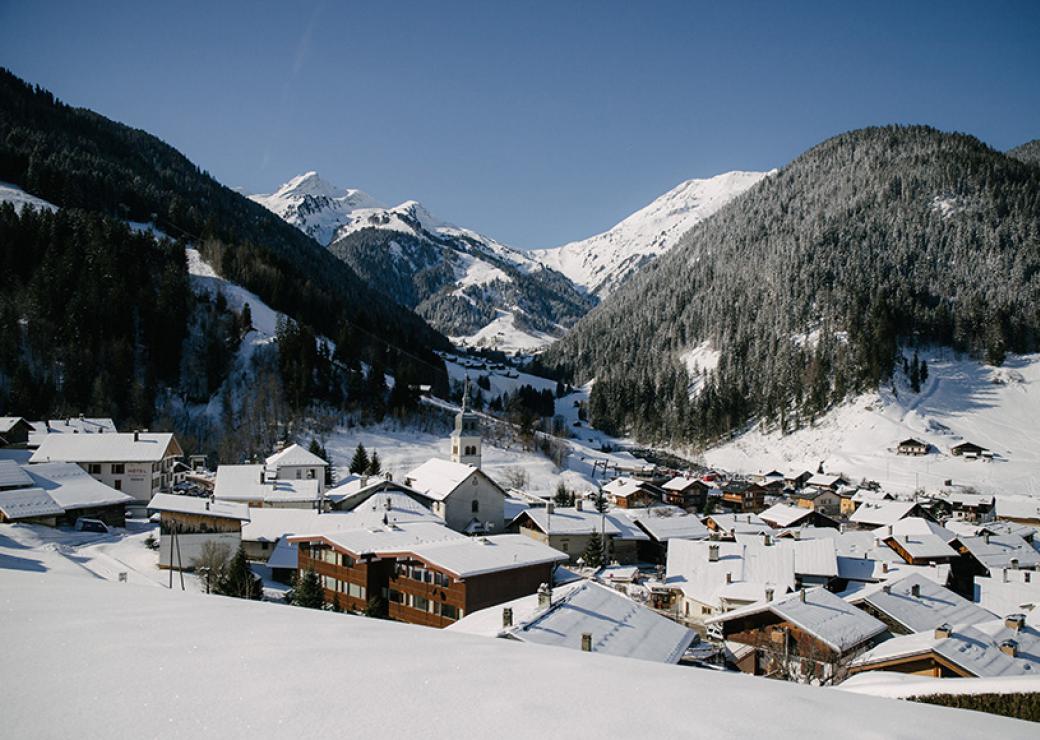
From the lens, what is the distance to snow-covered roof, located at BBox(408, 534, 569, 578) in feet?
86.5

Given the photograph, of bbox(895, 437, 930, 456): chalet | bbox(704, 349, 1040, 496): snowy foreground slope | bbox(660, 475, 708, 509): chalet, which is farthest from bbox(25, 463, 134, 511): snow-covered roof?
bbox(895, 437, 930, 456): chalet

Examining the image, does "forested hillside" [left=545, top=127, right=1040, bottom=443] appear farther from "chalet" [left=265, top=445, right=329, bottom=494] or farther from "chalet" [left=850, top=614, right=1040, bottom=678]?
"chalet" [left=850, top=614, right=1040, bottom=678]

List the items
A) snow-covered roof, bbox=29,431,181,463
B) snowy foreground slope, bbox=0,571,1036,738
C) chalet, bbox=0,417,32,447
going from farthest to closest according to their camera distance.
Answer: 1. chalet, bbox=0,417,32,447
2. snow-covered roof, bbox=29,431,181,463
3. snowy foreground slope, bbox=0,571,1036,738

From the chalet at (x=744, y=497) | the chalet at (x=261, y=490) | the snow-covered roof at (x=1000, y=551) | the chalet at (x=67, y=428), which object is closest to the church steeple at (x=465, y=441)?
the chalet at (x=261, y=490)

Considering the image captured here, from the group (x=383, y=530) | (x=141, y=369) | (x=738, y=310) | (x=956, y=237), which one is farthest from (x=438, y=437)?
(x=956, y=237)

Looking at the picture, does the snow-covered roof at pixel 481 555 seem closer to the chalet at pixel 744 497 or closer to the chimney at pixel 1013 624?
the chimney at pixel 1013 624

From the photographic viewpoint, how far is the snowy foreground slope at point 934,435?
3371 inches

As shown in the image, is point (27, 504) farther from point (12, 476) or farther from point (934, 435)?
point (934, 435)

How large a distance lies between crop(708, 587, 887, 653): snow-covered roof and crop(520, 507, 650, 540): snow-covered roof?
19029 mm

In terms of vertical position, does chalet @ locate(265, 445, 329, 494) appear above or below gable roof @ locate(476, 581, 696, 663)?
below

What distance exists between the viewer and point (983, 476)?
8412 cm

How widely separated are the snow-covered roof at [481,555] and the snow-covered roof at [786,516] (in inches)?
1278

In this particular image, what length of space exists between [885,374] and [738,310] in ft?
159

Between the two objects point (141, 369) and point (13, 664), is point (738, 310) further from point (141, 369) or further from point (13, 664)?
point (13, 664)
